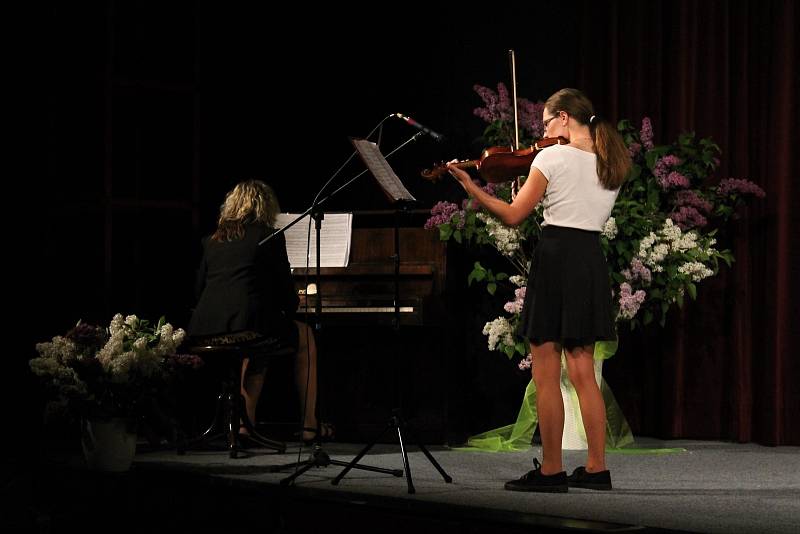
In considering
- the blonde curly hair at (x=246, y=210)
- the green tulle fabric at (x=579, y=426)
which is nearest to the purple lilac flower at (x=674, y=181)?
the green tulle fabric at (x=579, y=426)

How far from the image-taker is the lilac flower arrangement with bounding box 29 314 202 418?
4547 mm

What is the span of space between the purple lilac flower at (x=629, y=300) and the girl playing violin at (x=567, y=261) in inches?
45.8

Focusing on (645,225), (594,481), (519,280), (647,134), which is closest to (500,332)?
(519,280)

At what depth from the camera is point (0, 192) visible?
5715 millimetres

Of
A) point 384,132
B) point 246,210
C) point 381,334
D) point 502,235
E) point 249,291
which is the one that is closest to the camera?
point 249,291

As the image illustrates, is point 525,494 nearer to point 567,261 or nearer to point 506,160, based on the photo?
point 567,261

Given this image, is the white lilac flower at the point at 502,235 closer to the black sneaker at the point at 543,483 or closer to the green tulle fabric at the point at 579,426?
the green tulle fabric at the point at 579,426

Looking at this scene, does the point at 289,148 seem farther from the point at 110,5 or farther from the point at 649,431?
the point at 649,431

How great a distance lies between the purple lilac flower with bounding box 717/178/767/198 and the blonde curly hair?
2103 mm

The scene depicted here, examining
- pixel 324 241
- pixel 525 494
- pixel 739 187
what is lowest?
pixel 525 494

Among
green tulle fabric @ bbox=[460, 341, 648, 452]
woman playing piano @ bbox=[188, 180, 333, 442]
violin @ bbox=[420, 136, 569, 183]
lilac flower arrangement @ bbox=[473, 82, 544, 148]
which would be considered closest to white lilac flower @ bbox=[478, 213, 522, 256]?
lilac flower arrangement @ bbox=[473, 82, 544, 148]

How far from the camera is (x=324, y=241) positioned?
579 cm

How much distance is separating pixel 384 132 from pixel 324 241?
1.03 m

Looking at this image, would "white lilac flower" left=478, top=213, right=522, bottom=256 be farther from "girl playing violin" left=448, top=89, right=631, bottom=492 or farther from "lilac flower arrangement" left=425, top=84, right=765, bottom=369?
"girl playing violin" left=448, top=89, right=631, bottom=492
